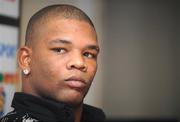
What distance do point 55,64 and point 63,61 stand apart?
2 centimetres

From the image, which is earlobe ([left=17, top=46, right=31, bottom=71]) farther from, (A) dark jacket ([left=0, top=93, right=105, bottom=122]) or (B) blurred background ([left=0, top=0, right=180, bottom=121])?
(B) blurred background ([left=0, top=0, right=180, bottom=121])

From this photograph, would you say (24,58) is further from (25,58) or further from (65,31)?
(65,31)

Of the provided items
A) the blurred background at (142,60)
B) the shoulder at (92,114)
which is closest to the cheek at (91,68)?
the shoulder at (92,114)

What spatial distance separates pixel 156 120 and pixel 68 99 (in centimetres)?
144

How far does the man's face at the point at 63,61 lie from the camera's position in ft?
2.02

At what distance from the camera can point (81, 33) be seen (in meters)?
0.65

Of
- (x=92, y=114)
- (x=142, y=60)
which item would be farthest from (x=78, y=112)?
(x=142, y=60)

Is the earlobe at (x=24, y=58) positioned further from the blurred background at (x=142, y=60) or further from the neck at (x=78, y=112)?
the blurred background at (x=142, y=60)

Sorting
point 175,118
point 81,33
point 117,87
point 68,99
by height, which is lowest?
point 175,118

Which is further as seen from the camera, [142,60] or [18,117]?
[142,60]

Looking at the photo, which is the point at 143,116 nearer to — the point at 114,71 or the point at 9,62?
the point at 114,71

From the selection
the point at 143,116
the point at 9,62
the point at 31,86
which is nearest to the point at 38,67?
the point at 31,86

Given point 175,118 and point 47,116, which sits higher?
point 47,116

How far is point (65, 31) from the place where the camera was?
63cm
